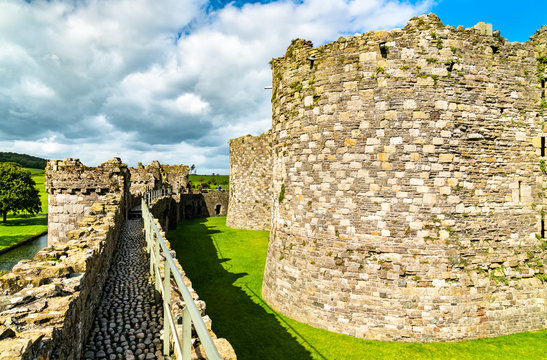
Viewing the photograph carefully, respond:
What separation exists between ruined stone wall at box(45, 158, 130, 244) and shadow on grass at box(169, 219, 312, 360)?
17.5ft

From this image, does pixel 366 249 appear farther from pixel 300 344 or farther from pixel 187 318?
pixel 187 318

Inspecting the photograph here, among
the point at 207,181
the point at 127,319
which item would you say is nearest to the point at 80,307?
the point at 127,319

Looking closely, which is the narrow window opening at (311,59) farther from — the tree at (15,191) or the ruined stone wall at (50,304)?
the tree at (15,191)

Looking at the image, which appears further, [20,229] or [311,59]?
[20,229]

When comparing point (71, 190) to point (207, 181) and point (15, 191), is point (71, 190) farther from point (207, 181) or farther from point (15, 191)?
point (207, 181)

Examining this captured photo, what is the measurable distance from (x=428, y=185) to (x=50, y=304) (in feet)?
26.4

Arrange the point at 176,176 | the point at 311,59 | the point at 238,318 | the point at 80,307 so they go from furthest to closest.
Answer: the point at 176,176
the point at 238,318
the point at 311,59
the point at 80,307

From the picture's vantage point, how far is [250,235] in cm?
2369

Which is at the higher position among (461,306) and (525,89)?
(525,89)

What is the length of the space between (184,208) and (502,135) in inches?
→ 1275

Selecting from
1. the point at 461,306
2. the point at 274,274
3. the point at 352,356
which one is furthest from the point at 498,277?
the point at 274,274

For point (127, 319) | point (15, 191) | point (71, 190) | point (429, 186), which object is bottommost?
point (127, 319)

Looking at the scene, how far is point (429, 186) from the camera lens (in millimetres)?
7941

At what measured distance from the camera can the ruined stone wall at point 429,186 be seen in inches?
312
